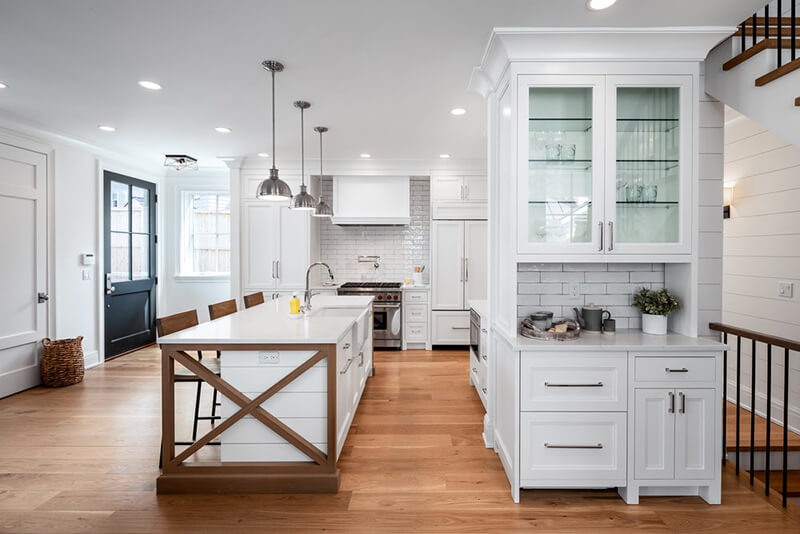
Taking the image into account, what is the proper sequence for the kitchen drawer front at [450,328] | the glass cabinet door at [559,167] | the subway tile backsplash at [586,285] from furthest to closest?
the kitchen drawer front at [450,328] < the subway tile backsplash at [586,285] < the glass cabinet door at [559,167]

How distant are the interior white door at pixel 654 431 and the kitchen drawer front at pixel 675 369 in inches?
2.7

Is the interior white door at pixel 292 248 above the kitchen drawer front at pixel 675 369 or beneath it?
above

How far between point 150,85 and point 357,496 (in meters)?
3.28

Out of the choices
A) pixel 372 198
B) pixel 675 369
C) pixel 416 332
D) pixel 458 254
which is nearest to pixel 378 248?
pixel 372 198

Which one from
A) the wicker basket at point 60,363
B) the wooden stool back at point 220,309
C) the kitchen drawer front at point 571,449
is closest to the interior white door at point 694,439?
the kitchen drawer front at point 571,449

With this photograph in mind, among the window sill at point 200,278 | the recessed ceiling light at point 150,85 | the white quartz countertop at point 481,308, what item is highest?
the recessed ceiling light at point 150,85

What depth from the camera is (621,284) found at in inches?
102

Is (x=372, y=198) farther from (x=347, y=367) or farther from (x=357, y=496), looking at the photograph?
(x=357, y=496)

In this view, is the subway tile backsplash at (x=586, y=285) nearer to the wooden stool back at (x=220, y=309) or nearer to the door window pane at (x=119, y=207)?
the wooden stool back at (x=220, y=309)

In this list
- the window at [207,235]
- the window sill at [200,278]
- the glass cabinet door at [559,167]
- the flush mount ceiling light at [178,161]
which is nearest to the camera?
the glass cabinet door at [559,167]

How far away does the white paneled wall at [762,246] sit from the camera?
309 cm

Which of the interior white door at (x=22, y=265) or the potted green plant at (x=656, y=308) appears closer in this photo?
the potted green plant at (x=656, y=308)

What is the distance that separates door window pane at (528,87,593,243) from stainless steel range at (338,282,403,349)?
10.9 feet

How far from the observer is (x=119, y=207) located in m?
5.29
